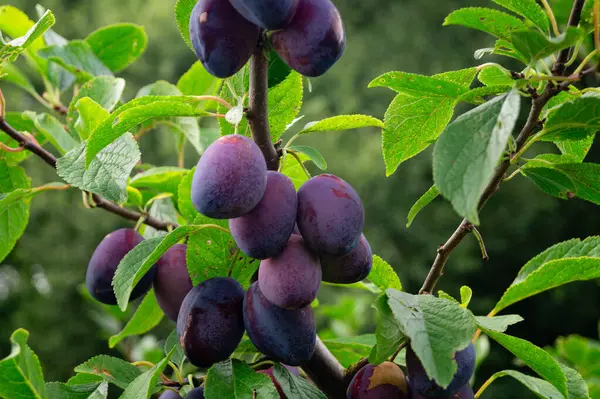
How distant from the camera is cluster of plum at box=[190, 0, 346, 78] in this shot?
0.48 m

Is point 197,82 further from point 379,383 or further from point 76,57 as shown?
point 379,383

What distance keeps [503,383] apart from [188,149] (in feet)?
11.4

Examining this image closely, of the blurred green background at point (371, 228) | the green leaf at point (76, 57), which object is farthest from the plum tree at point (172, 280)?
the blurred green background at point (371, 228)

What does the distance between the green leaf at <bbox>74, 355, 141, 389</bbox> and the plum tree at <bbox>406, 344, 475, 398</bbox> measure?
0.26 metres

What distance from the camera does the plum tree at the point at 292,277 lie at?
50 cm

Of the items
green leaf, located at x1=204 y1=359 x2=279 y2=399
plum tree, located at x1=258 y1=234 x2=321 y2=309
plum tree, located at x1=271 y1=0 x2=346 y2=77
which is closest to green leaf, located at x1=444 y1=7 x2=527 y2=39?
plum tree, located at x1=271 y1=0 x2=346 y2=77

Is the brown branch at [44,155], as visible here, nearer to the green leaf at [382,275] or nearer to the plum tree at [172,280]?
the plum tree at [172,280]

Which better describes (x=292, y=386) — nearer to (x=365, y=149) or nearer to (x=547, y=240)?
(x=365, y=149)

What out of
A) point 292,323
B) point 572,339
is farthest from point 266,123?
point 572,339

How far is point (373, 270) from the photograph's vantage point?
658mm

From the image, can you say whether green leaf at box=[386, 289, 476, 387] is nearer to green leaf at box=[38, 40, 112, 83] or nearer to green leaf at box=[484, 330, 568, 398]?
green leaf at box=[484, 330, 568, 398]

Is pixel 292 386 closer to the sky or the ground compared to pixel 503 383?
closer to the sky

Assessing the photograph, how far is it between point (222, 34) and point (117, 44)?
570 millimetres

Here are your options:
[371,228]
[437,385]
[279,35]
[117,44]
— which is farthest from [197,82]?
[371,228]
